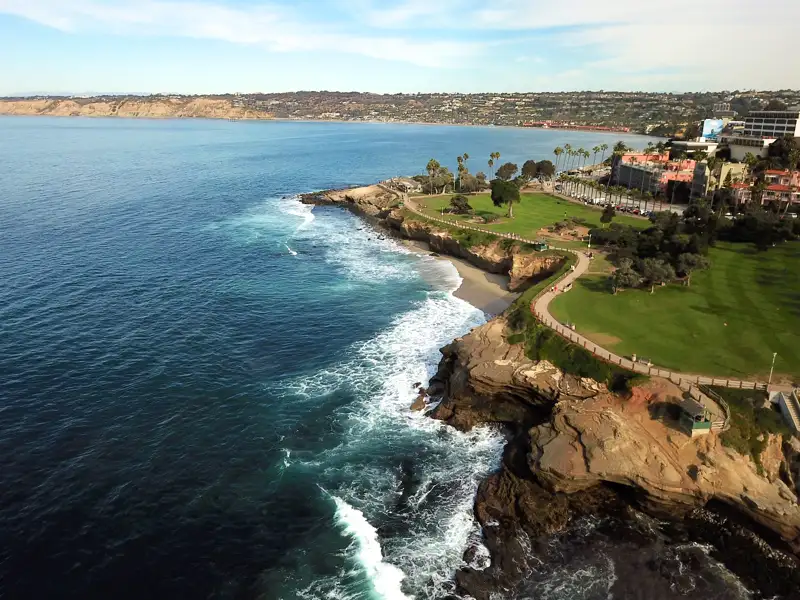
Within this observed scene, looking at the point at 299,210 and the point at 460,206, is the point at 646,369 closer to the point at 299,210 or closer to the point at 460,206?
the point at 460,206

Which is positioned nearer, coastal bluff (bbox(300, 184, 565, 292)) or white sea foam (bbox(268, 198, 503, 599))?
white sea foam (bbox(268, 198, 503, 599))

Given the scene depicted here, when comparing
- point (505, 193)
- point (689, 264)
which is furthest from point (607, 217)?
point (689, 264)

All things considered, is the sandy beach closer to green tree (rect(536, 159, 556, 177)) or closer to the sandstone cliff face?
the sandstone cliff face

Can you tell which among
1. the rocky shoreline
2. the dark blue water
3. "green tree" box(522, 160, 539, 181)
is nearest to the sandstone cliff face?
the rocky shoreline

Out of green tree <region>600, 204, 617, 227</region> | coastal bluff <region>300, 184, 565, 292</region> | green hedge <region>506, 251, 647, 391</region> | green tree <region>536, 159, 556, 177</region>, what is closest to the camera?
green hedge <region>506, 251, 647, 391</region>

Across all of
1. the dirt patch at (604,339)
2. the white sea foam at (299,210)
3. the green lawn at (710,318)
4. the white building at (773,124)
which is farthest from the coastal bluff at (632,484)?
the white building at (773,124)

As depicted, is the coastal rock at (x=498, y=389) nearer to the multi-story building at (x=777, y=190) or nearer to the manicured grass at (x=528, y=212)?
the manicured grass at (x=528, y=212)
